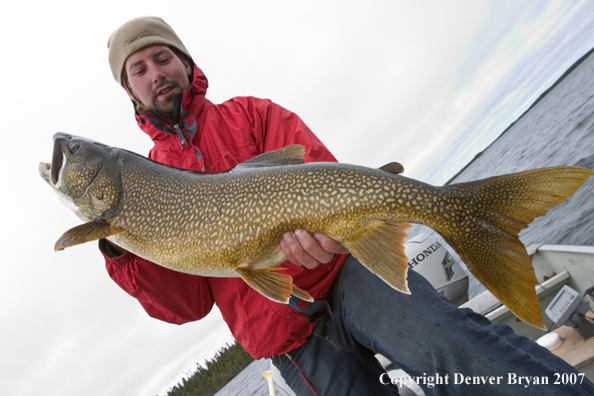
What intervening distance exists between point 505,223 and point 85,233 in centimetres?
322

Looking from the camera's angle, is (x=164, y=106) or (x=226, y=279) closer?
(x=226, y=279)

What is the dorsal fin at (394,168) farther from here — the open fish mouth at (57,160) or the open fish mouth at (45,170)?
the open fish mouth at (45,170)

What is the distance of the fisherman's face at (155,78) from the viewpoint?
12.0 ft

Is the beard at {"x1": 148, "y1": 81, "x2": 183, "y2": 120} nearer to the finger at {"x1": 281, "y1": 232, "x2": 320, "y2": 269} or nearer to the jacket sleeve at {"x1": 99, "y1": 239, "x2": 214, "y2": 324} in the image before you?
the jacket sleeve at {"x1": 99, "y1": 239, "x2": 214, "y2": 324}

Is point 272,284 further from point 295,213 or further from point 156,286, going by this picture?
point 156,286

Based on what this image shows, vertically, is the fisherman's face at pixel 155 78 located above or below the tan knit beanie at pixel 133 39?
below

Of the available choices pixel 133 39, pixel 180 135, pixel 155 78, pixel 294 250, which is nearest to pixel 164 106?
pixel 155 78

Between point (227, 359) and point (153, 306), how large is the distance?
24.9m

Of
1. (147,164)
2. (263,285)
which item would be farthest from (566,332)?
(147,164)

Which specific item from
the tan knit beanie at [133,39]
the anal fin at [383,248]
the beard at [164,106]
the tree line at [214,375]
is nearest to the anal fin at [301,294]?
the anal fin at [383,248]

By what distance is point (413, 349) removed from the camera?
2549mm

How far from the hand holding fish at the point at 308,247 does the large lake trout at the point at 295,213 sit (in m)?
0.06

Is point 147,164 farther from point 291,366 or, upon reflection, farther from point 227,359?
point 227,359

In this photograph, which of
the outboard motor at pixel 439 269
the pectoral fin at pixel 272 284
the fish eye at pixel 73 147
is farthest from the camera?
the outboard motor at pixel 439 269
